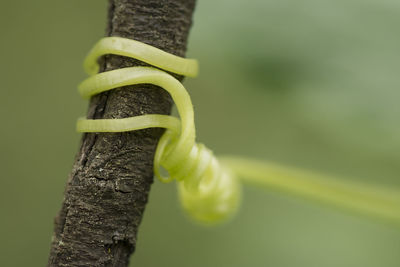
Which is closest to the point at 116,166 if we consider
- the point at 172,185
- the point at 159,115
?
the point at 159,115

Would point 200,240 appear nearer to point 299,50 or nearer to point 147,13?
point 299,50

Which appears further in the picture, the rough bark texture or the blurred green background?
the blurred green background

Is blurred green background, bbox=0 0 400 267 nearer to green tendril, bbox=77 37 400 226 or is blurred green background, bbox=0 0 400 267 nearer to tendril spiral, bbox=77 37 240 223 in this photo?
green tendril, bbox=77 37 400 226

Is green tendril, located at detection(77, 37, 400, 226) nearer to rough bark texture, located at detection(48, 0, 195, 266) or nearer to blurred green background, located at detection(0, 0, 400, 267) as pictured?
rough bark texture, located at detection(48, 0, 195, 266)

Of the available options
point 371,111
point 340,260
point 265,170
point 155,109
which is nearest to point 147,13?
point 155,109

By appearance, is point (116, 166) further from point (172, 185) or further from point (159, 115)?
point (172, 185)

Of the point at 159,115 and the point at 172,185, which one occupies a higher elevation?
the point at 159,115

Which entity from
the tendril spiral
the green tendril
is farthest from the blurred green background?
the tendril spiral

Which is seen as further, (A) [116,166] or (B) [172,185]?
(B) [172,185]

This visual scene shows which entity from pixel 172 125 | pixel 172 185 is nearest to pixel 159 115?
pixel 172 125

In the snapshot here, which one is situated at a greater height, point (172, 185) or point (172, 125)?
point (172, 125)
